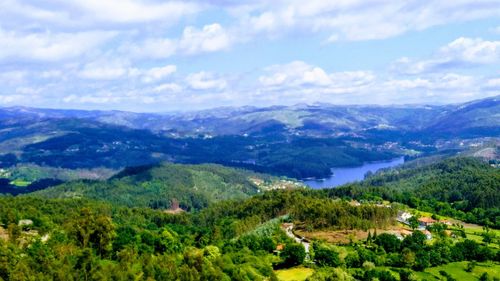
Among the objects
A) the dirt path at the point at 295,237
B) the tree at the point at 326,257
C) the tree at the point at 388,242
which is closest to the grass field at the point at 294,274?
the tree at the point at 326,257

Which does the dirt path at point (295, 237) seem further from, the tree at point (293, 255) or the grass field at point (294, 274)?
the grass field at point (294, 274)

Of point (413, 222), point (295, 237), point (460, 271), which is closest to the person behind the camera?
point (460, 271)

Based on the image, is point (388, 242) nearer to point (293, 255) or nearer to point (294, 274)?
point (293, 255)

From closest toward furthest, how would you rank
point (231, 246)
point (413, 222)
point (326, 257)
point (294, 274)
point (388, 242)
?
point (294, 274) < point (326, 257) < point (231, 246) < point (388, 242) < point (413, 222)

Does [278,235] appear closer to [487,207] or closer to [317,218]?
[317,218]

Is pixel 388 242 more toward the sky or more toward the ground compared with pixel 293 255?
more toward the ground

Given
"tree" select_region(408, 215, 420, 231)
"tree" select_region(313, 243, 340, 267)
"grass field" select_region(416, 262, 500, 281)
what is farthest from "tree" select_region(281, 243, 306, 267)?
"tree" select_region(408, 215, 420, 231)

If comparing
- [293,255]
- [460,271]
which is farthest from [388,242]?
[293,255]
